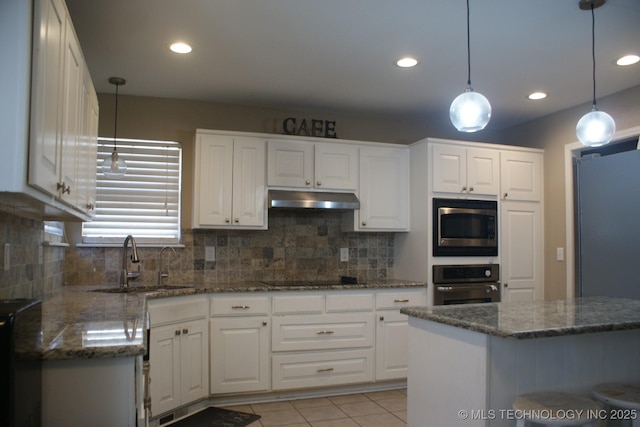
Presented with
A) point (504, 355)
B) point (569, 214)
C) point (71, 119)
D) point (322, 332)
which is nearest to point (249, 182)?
point (322, 332)

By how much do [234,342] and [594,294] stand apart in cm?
247

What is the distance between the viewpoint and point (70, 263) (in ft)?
12.7

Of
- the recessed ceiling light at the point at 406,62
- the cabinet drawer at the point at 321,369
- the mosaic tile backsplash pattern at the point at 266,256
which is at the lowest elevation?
the cabinet drawer at the point at 321,369

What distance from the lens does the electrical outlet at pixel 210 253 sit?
422cm

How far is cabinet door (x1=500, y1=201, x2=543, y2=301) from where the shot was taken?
4.51 m

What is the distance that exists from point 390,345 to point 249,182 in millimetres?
1768

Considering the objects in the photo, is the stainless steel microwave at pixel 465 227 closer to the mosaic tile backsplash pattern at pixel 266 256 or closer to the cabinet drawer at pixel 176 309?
the mosaic tile backsplash pattern at pixel 266 256

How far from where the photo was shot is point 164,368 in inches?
128

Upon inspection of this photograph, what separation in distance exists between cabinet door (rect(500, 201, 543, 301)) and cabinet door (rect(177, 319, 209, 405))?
2.64m

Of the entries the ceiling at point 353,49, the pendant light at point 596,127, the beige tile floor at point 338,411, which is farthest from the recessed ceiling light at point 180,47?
the beige tile floor at point 338,411

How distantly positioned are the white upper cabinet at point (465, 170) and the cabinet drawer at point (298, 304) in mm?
1391

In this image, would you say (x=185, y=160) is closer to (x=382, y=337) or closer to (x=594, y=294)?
(x=382, y=337)

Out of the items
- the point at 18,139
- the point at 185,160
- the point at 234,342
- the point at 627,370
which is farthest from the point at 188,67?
the point at 627,370

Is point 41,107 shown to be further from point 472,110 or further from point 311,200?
point 311,200
